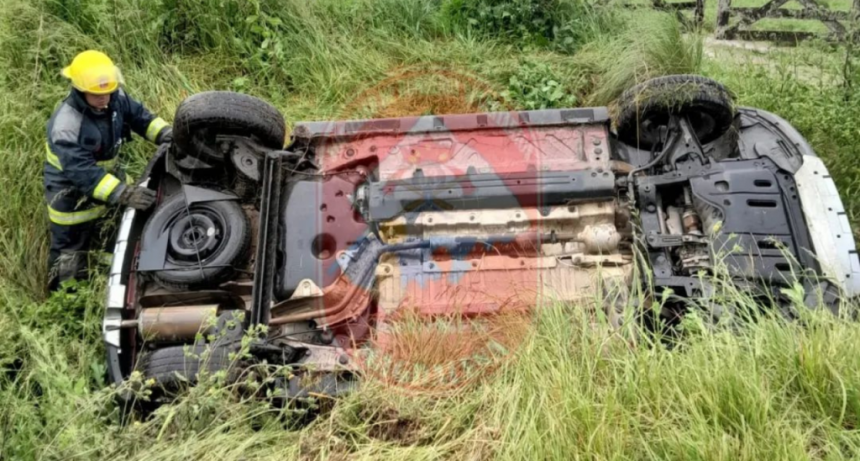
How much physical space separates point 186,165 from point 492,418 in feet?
7.81

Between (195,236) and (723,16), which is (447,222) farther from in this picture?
(723,16)

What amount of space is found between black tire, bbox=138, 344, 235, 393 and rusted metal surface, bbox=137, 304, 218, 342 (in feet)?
0.45

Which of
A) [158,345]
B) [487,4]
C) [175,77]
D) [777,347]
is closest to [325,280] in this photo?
[158,345]

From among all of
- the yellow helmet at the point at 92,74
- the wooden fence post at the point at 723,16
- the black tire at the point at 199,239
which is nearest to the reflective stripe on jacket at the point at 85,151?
the yellow helmet at the point at 92,74

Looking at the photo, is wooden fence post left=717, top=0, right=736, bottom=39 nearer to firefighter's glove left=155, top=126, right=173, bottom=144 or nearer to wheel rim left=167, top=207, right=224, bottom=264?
firefighter's glove left=155, top=126, right=173, bottom=144

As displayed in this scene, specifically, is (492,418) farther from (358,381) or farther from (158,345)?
(158,345)

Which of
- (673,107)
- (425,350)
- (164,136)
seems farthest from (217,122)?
(673,107)

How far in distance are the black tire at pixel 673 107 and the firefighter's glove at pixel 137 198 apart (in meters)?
2.65

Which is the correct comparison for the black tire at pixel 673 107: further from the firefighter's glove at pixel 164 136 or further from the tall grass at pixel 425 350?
the firefighter's glove at pixel 164 136

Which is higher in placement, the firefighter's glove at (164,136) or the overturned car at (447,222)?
the firefighter's glove at (164,136)

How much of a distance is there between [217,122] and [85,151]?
97 centimetres

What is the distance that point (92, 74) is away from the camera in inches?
159

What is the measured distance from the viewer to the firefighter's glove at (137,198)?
3.86 meters

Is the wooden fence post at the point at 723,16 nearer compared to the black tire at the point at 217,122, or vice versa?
the black tire at the point at 217,122
